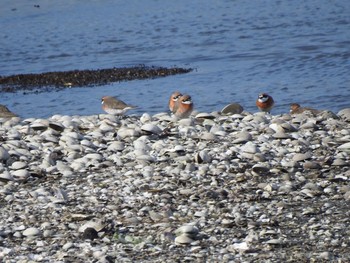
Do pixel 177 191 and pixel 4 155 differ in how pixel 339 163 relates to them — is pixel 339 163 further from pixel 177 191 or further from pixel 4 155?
pixel 4 155

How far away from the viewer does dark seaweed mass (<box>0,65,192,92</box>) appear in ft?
69.1

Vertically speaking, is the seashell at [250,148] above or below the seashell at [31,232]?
below

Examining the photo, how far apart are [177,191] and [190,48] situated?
17991 mm

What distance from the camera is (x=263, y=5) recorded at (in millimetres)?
33875

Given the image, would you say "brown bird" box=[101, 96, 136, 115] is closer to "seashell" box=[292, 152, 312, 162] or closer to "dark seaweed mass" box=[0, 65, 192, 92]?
"seashell" box=[292, 152, 312, 162]

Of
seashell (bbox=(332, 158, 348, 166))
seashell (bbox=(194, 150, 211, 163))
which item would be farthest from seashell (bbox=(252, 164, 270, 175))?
seashell (bbox=(332, 158, 348, 166))

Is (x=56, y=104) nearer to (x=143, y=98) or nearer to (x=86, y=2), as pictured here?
(x=143, y=98)

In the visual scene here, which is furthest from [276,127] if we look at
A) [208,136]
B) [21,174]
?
[21,174]

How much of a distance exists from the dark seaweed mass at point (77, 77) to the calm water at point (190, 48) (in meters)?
0.62

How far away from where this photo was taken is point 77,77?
71.2 ft

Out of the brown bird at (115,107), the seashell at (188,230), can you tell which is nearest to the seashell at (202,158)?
the seashell at (188,230)

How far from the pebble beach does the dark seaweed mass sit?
1041 centimetres

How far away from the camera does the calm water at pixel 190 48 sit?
17609 millimetres

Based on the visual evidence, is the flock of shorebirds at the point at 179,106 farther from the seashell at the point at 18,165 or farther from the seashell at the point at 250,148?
the seashell at the point at 18,165
